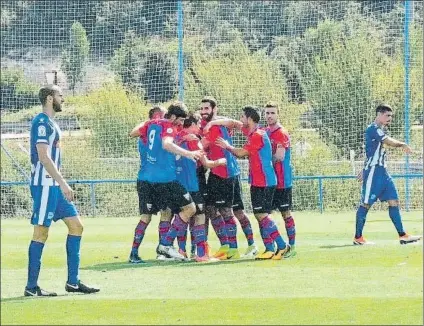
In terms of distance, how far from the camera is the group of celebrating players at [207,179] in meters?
15.5

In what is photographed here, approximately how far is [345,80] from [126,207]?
6.70 metres

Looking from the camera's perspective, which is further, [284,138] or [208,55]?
[208,55]

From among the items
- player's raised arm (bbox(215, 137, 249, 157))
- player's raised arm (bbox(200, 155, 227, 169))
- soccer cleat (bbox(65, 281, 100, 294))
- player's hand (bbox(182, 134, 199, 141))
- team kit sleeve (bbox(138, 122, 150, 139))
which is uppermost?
team kit sleeve (bbox(138, 122, 150, 139))

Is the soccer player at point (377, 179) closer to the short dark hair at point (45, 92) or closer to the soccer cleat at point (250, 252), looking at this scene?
the soccer cleat at point (250, 252)

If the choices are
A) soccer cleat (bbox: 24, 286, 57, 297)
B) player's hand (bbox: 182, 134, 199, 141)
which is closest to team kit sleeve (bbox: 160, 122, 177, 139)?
player's hand (bbox: 182, 134, 199, 141)

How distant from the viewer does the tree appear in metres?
32.2

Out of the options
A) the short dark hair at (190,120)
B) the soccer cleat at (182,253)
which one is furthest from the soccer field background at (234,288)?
the short dark hair at (190,120)

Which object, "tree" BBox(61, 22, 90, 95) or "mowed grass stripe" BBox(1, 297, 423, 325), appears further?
"tree" BBox(61, 22, 90, 95)

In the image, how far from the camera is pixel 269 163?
1596 centimetres

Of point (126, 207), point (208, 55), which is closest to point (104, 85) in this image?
point (208, 55)

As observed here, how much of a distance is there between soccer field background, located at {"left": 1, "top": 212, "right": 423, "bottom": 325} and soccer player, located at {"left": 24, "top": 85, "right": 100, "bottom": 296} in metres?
0.23

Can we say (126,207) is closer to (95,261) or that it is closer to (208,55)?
(208,55)

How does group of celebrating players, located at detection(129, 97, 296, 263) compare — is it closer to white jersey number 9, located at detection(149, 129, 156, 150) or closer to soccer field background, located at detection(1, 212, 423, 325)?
white jersey number 9, located at detection(149, 129, 156, 150)

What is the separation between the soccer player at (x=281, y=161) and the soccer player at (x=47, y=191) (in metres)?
4.51
